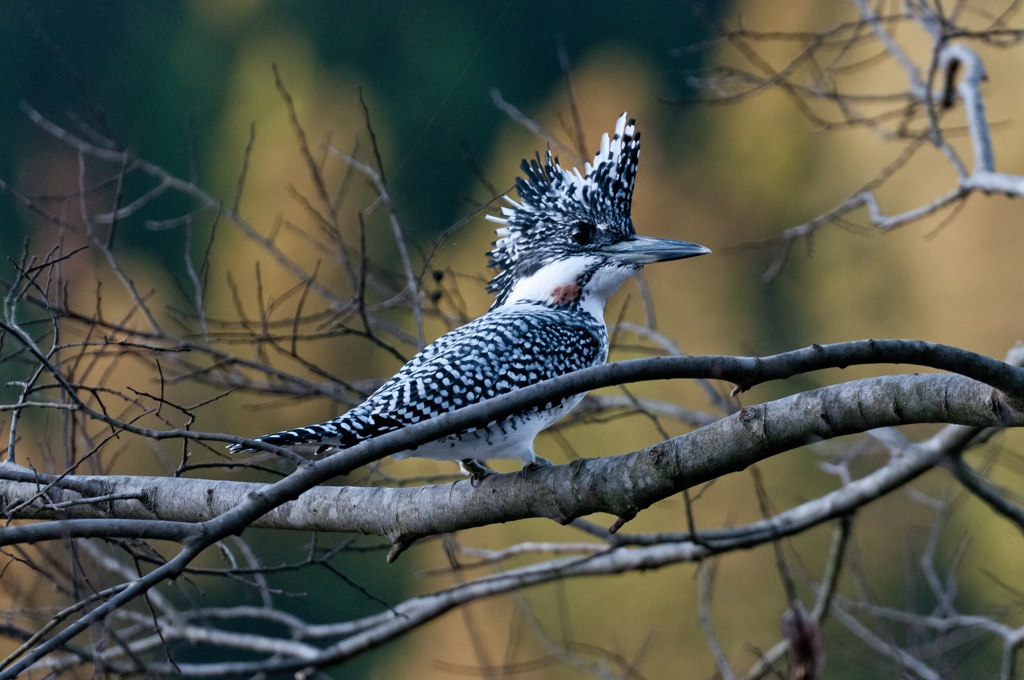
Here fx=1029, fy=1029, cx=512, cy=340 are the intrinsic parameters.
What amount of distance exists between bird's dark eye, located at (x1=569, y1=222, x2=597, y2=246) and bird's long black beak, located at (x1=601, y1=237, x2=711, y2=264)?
53 millimetres

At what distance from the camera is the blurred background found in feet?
20.5

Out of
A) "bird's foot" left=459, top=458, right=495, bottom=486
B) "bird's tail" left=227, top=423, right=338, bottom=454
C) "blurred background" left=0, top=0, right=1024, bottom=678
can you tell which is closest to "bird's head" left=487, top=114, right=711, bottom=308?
"bird's foot" left=459, top=458, right=495, bottom=486

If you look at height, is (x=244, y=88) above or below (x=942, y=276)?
above

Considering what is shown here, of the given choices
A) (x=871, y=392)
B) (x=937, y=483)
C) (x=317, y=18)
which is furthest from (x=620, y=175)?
(x=317, y=18)

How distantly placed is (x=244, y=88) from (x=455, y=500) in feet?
22.6

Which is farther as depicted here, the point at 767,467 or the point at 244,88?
the point at 244,88

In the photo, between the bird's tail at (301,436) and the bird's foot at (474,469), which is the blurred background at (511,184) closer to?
the bird's foot at (474,469)

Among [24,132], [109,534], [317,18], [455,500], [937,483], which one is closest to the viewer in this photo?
[109,534]

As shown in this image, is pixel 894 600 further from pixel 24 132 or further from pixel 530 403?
pixel 24 132

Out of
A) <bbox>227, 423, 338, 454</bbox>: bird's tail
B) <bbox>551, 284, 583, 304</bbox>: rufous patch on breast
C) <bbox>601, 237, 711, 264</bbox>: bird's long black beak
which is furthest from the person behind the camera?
<bbox>551, 284, 583, 304</bbox>: rufous patch on breast

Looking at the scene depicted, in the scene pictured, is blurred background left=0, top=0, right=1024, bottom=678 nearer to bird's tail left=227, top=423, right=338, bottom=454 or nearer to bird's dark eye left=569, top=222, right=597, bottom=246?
bird's dark eye left=569, top=222, right=597, bottom=246

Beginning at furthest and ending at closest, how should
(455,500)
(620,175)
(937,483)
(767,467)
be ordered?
(767,467), (937,483), (620,175), (455,500)

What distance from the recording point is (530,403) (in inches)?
47.7

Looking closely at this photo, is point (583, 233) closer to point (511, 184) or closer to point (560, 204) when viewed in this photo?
point (560, 204)
